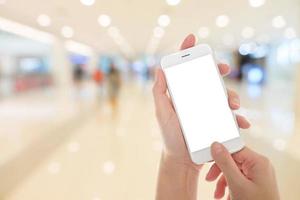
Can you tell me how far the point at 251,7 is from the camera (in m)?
8.95

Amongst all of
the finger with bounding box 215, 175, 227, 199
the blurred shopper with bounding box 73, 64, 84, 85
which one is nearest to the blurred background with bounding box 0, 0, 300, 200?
the finger with bounding box 215, 175, 227, 199

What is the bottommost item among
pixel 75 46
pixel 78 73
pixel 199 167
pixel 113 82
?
pixel 199 167

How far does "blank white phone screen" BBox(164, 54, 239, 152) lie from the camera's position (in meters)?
1.45

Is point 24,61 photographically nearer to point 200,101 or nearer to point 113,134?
point 113,134

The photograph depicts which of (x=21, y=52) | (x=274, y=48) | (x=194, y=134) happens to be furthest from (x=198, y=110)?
(x=21, y=52)

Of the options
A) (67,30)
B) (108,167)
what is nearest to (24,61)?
(67,30)

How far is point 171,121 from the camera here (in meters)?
1.47

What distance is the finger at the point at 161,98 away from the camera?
1.48m

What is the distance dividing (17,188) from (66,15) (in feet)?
19.5

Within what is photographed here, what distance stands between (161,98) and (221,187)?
0.46 meters

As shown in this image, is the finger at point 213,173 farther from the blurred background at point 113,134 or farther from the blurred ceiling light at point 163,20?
the blurred ceiling light at point 163,20

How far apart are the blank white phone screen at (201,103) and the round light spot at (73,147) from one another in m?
4.29

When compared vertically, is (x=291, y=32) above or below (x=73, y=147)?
above

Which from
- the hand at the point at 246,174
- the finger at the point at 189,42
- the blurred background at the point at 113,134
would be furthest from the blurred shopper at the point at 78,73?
the hand at the point at 246,174
